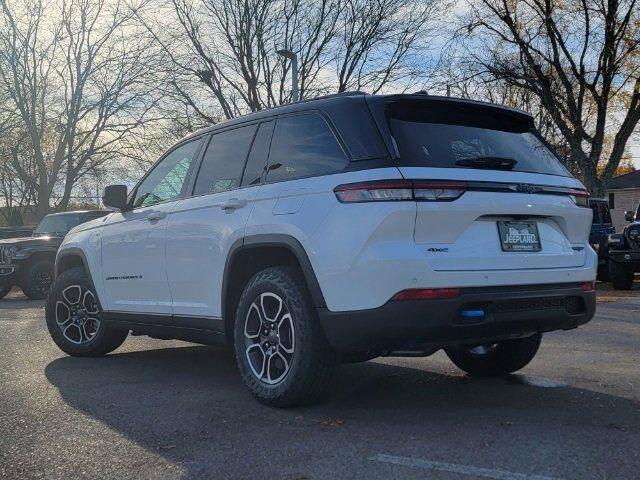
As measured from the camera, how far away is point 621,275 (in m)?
13.7

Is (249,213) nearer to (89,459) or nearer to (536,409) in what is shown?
(89,459)

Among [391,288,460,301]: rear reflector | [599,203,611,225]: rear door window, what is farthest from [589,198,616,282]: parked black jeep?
[391,288,460,301]: rear reflector

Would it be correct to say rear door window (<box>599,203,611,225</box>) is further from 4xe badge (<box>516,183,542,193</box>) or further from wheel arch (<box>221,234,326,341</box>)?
wheel arch (<box>221,234,326,341</box>)

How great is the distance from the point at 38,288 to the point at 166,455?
1203 centimetres

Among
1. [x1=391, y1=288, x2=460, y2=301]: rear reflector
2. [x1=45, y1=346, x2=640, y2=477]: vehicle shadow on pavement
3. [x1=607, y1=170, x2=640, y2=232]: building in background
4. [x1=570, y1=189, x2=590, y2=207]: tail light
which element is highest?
[x1=570, y1=189, x2=590, y2=207]: tail light

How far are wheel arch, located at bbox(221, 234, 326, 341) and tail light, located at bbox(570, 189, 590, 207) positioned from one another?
1742 millimetres

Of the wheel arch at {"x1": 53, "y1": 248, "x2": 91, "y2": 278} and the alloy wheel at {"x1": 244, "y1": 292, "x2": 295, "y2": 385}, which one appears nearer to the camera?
the alloy wheel at {"x1": 244, "y1": 292, "x2": 295, "y2": 385}

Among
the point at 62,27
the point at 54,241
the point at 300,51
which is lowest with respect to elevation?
the point at 54,241

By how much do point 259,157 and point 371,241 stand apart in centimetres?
138

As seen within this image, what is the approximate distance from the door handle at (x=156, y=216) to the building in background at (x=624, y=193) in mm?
52511

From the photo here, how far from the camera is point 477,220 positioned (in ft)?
12.8

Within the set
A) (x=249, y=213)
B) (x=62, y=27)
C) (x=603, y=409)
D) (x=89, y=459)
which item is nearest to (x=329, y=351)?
(x=249, y=213)

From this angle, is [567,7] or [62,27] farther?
[62,27]

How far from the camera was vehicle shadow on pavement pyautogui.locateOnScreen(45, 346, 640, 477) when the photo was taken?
12.1 feet
